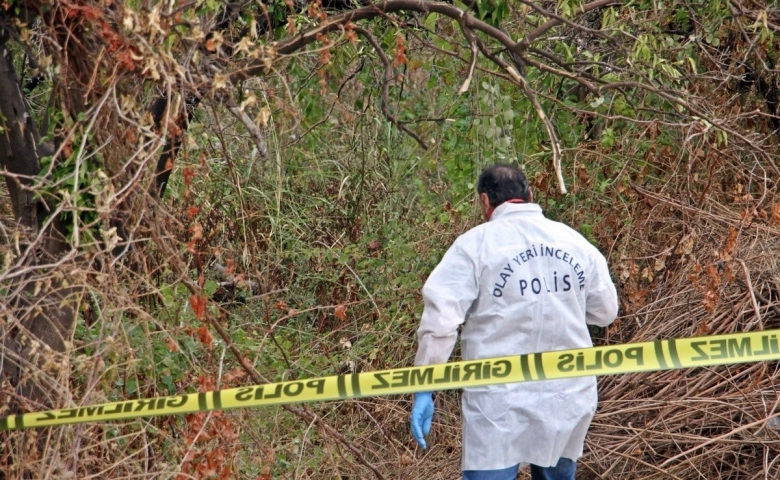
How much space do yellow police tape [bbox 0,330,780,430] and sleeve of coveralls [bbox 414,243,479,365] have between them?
0.59 feet

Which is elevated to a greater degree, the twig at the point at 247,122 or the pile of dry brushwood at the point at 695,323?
the twig at the point at 247,122

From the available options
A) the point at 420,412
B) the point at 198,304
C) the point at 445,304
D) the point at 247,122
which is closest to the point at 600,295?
the point at 445,304

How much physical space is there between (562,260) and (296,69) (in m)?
2.79

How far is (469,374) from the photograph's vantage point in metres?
3.52

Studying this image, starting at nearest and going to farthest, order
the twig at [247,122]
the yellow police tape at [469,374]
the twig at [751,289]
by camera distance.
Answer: the yellow police tape at [469,374] < the twig at [247,122] < the twig at [751,289]

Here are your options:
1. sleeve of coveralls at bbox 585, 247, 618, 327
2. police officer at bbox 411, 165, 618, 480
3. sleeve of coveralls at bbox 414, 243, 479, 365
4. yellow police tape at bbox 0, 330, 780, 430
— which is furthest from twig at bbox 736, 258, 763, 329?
sleeve of coveralls at bbox 414, 243, 479, 365

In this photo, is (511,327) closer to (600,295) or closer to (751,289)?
(600,295)

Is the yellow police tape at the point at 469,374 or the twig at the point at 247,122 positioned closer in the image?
the yellow police tape at the point at 469,374

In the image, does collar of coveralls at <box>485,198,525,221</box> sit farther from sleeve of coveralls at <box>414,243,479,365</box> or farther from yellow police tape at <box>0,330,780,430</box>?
yellow police tape at <box>0,330,780,430</box>

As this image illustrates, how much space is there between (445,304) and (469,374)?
1.06 feet

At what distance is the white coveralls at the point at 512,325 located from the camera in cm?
374

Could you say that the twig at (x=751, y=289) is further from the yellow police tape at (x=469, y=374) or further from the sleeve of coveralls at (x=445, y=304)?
the sleeve of coveralls at (x=445, y=304)

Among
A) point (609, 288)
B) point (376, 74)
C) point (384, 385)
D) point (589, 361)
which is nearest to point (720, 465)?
point (609, 288)

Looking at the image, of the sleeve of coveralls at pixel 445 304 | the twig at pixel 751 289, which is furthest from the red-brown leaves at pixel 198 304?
the twig at pixel 751 289
